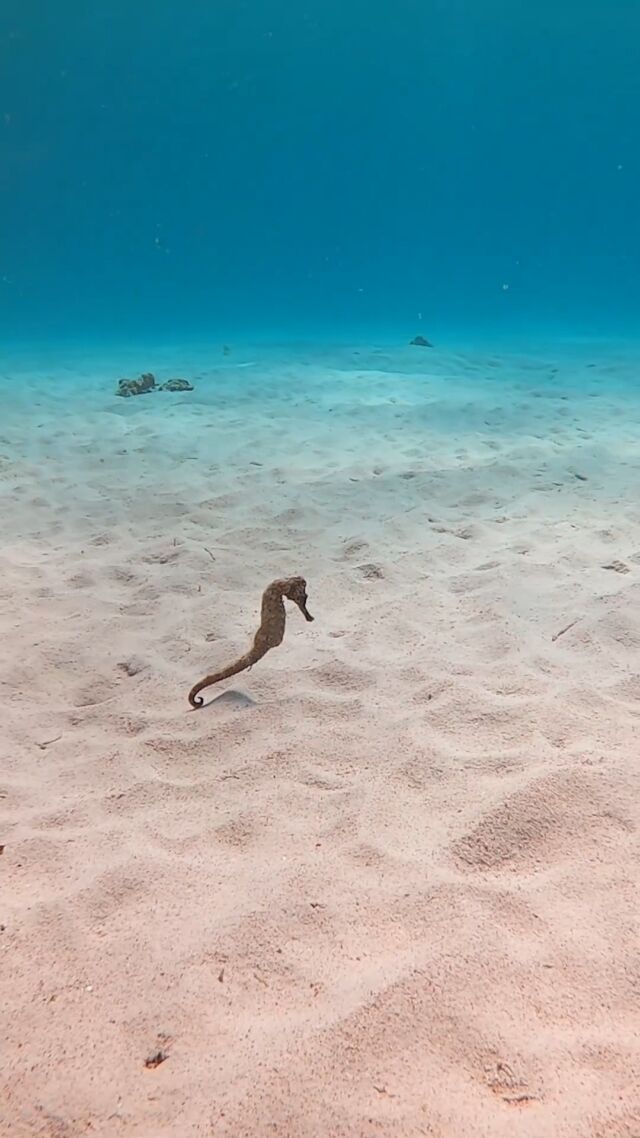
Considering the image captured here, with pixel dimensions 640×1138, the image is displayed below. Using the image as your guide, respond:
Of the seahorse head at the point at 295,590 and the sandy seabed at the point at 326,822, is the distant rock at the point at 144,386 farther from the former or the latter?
the seahorse head at the point at 295,590

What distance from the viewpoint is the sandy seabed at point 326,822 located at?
1.44m

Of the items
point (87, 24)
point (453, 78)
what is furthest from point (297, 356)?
point (453, 78)

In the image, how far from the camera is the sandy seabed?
1.44m

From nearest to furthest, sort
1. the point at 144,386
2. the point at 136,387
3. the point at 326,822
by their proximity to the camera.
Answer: the point at 326,822 < the point at 136,387 < the point at 144,386

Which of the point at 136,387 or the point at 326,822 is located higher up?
the point at 136,387

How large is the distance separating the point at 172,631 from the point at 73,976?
6.32 ft

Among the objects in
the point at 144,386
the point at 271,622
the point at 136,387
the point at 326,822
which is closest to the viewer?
the point at 326,822

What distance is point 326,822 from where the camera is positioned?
7.22 feet

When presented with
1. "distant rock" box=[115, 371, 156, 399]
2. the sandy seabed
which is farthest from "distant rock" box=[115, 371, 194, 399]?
the sandy seabed

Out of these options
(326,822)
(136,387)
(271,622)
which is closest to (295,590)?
(271,622)

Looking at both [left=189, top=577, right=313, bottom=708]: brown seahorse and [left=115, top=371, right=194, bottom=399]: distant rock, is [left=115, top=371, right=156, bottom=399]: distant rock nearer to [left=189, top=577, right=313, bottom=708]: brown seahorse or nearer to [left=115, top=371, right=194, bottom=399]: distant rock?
[left=115, top=371, right=194, bottom=399]: distant rock

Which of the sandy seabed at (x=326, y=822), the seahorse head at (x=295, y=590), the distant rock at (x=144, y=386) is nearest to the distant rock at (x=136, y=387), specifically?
the distant rock at (x=144, y=386)

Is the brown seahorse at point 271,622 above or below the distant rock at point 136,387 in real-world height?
below

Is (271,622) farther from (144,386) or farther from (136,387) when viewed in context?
(144,386)
